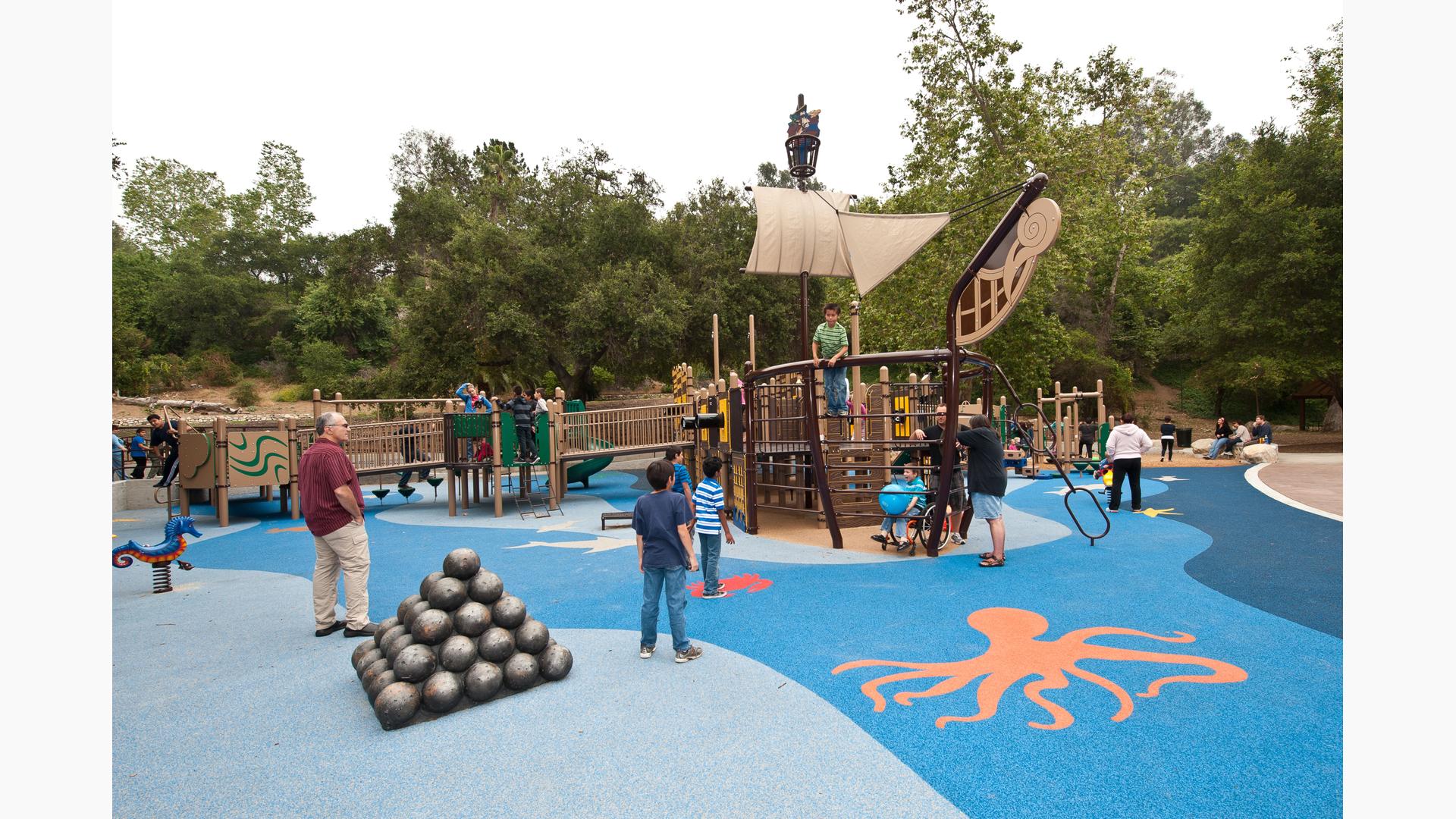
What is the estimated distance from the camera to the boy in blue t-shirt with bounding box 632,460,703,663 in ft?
16.6

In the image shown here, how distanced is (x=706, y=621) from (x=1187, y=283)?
112ft

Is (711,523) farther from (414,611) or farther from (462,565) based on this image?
(414,611)

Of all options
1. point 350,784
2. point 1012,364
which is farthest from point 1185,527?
point 1012,364

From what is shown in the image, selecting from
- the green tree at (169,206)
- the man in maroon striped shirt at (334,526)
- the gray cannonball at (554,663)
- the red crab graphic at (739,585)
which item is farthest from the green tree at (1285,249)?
the green tree at (169,206)

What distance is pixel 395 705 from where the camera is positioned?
13.2 feet

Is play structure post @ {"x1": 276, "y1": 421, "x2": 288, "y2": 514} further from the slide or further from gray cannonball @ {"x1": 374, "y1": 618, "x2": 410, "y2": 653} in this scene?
gray cannonball @ {"x1": 374, "y1": 618, "x2": 410, "y2": 653}

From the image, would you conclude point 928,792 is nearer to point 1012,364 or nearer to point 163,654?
point 163,654

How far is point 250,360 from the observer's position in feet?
128

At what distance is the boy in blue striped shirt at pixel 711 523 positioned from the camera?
6.62 m

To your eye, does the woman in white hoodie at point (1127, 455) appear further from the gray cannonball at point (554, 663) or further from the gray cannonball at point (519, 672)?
the gray cannonball at point (519, 672)

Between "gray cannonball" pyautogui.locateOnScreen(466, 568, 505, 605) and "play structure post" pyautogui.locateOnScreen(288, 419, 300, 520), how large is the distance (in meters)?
11.1

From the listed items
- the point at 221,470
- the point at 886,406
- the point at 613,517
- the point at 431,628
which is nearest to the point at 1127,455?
the point at 886,406

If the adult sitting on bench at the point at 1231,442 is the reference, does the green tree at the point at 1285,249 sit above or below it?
above

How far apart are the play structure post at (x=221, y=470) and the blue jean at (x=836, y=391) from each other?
36.7 ft
